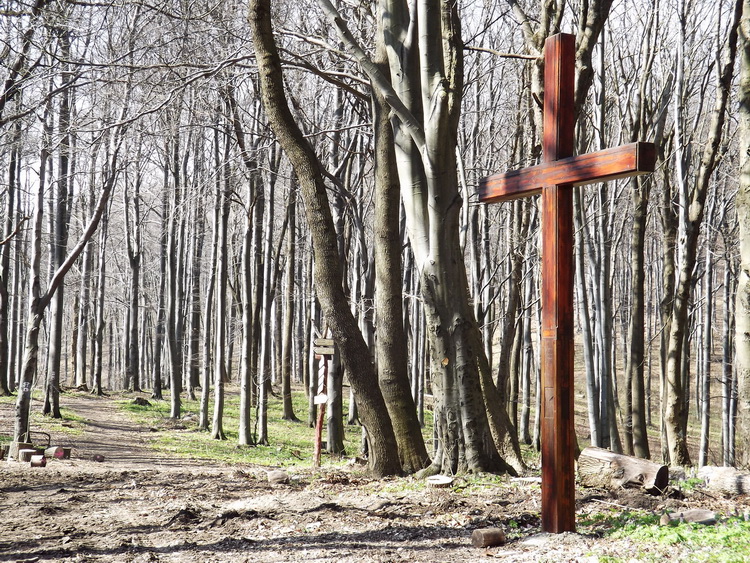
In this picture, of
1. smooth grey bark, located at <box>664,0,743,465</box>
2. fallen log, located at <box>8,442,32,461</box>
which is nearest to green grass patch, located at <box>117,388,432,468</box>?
fallen log, located at <box>8,442,32,461</box>

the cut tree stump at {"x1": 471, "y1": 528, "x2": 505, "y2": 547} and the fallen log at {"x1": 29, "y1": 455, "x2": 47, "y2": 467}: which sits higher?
the cut tree stump at {"x1": 471, "y1": 528, "x2": 505, "y2": 547}

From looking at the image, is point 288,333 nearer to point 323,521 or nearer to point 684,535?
point 323,521

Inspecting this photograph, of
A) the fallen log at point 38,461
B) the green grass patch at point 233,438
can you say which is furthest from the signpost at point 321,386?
the fallen log at point 38,461

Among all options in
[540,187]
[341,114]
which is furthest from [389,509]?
[341,114]

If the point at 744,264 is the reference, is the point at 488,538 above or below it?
below

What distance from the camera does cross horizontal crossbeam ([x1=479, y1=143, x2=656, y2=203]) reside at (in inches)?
155

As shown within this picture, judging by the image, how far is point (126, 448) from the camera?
1300 centimetres

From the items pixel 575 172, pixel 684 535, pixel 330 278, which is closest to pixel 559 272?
pixel 575 172

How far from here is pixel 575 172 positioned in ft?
14.1

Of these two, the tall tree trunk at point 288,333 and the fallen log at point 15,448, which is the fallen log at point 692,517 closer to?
the fallen log at point 15,448

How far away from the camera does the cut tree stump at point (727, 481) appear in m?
5.28

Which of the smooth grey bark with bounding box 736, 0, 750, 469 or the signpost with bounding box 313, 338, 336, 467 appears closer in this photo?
the smooth grey bark with bounding box 736, 0, 750, 469

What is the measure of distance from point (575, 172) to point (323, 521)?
3.25 meters

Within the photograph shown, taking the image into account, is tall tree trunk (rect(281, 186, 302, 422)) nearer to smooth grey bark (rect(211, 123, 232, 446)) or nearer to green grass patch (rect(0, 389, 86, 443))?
smooth grey bark (rect(211, 123, 232, 446))
